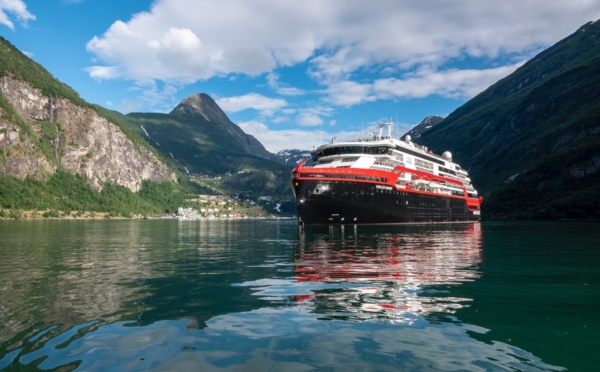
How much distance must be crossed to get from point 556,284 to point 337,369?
1219cm

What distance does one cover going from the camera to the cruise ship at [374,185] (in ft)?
197

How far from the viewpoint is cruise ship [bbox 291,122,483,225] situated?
60156 mm

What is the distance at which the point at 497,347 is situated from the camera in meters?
7.80

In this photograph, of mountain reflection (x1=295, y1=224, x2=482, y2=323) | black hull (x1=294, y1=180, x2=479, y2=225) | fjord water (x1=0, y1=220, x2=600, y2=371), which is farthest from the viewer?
black hull (x1=294, y1=180, x2=479, y2=225)

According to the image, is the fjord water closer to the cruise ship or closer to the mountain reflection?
the mountain reflection

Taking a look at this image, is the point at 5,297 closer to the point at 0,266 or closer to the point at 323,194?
the point at 0,266

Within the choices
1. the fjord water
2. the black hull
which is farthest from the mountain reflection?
the black hull

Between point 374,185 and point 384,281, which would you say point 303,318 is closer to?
point 384,281

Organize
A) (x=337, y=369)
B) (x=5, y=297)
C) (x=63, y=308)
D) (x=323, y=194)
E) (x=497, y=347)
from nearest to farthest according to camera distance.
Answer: (x=337, y=369), (x=497, y=347), (x=63, y=308), (x=5, y=297), (x=323, y=194)

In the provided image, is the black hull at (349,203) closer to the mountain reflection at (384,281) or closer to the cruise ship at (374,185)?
the cruise ship at (374,185)

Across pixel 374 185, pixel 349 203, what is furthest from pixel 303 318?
pixel 374 185

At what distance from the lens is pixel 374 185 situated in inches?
2484

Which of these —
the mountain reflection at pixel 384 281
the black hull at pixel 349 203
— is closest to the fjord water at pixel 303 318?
the mountain reflection at pixel 384 281

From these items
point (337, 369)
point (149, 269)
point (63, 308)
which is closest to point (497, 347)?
point (337, 369)
